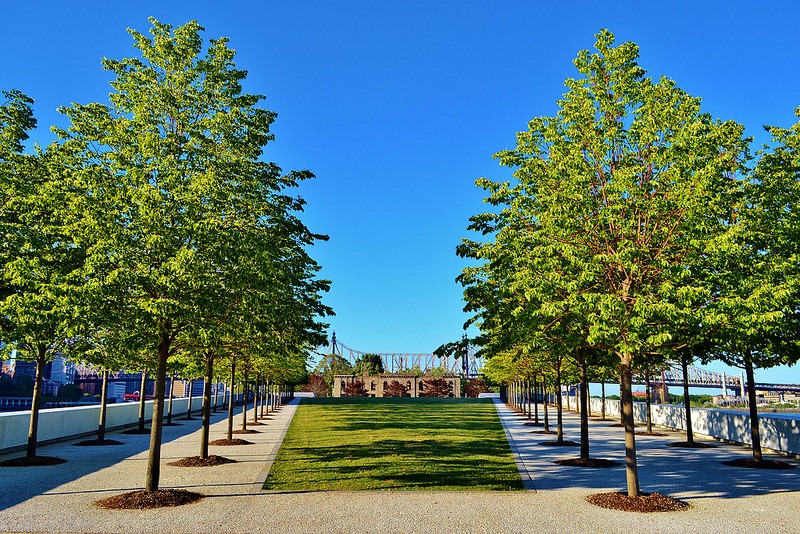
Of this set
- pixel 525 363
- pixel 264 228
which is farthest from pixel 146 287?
pixel 525 363

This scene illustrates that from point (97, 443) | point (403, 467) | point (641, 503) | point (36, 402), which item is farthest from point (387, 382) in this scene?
point (641, 503)

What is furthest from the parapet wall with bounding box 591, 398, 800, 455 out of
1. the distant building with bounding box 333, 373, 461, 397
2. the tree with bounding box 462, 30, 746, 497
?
the distant building with bounding box 333, 373, 461, 397

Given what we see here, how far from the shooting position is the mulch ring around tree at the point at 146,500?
12.3 m

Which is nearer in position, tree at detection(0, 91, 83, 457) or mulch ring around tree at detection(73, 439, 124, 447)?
tree at detection(0, 91, 83, 457)

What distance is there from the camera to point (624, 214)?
13.4m

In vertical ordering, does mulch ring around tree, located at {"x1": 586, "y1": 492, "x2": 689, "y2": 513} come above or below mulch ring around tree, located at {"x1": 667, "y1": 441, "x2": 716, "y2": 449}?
above

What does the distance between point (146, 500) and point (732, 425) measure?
23.9 meters

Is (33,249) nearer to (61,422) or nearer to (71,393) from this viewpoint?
(61,422)

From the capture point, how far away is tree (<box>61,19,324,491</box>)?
40.8 feet

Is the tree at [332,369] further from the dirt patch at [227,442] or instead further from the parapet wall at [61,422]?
the dirt patch at [227,442]

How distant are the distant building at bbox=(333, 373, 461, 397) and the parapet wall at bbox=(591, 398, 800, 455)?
110201 mm

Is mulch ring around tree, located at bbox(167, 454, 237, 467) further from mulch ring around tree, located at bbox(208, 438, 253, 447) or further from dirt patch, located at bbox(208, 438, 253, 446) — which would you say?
dirt patch, located at bbox(208, 438, 253, 446)

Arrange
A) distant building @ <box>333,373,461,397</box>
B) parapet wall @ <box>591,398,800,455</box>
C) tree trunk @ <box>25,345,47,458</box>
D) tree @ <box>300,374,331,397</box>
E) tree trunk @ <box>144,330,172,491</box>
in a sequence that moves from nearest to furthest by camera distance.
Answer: tree trunk @ <box>144,330,172,491</box>, tree trunk @ <box>25,345,47,458</box>, parapet wall @ <box>591,398,800,455</box>, tree @ <box>300,374,331,397</box>, distant building @ <box>333,373,461,397</box>

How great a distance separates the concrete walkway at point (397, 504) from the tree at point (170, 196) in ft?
6.81
